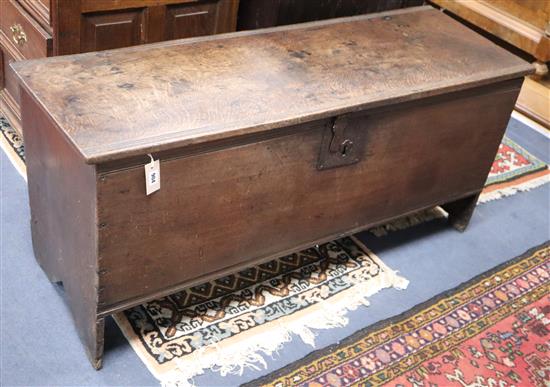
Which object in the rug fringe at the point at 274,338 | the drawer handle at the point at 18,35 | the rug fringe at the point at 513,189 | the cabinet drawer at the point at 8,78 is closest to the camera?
the rug fringe at the point at 274,338

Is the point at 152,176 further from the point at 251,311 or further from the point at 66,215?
the point at 251,311

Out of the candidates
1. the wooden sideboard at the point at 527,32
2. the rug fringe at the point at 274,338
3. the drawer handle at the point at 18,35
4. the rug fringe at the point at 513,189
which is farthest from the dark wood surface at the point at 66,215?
the wooden sideboard at the point at 527,32

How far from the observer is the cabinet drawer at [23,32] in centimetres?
225

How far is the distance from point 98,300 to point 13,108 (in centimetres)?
125

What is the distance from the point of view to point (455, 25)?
8.39ft

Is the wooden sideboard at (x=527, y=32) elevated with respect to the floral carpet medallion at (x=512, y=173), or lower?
elevated

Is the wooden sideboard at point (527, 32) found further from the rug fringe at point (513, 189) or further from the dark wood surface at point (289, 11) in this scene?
the dark wood surface at point (289, 11)

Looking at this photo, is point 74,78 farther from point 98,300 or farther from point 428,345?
point 428,345

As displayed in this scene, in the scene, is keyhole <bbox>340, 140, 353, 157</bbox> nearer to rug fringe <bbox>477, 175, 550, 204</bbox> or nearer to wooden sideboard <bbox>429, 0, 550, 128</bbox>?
rug fringe <bbox>477, 175, 550, 204</bbox>

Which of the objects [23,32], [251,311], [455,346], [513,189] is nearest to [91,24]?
[23,32]

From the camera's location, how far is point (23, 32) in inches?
94.0

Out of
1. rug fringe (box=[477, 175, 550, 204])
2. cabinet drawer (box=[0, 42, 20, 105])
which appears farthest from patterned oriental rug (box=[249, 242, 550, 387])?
cabinet drawer (box=[0, 42, 20, 105])

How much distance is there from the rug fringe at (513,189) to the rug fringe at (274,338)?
2.39 ft

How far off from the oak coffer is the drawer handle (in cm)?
61
